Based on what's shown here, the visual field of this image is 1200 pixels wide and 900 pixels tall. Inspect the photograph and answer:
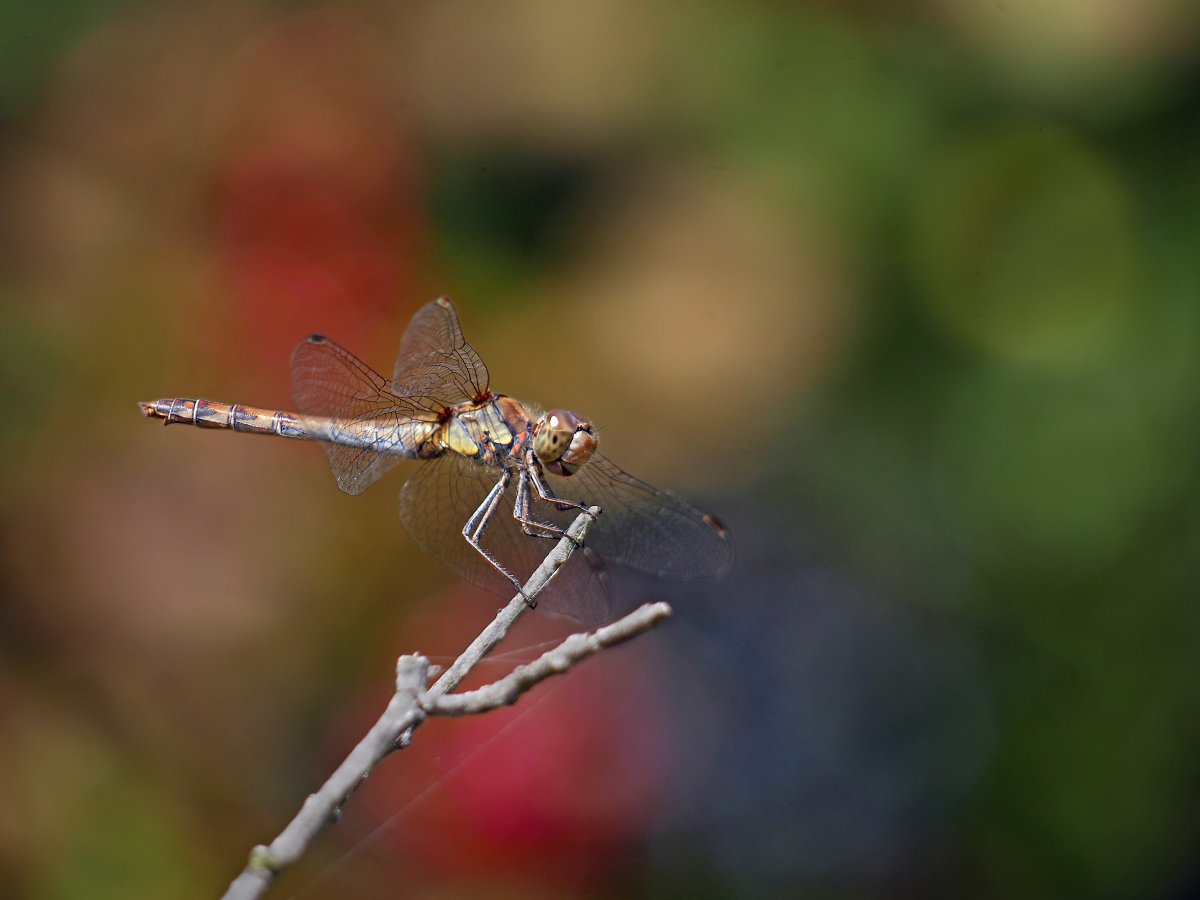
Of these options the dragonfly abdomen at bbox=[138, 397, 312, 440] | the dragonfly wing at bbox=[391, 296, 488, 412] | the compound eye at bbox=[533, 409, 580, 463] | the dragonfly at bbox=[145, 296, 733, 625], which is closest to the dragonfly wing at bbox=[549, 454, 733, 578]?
the dragonfly at bbox=[145, 296, 733, 625]

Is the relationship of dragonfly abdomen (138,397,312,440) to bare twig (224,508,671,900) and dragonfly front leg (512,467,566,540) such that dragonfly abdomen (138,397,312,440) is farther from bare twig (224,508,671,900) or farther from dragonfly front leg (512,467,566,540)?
bare twig (224,508,671,900)

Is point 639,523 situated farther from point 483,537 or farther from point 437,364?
point 437,364

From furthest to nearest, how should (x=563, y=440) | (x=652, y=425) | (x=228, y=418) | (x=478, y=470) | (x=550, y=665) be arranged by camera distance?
(x=652, y=425) < (x=228, y=418) < (x=478, y=470) < (x=563, y=440) < (x=550, y=665)

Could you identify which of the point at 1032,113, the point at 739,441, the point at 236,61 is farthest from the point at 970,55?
the point at 236,61

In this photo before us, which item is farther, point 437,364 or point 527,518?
point 437,364

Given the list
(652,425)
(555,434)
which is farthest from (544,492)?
Answer: (652,425)

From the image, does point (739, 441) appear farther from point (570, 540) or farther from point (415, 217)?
point (570, 540)

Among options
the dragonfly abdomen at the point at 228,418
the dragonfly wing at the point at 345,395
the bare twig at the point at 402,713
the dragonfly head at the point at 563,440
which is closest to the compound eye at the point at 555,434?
the dragonfly head at the point at 563,440
